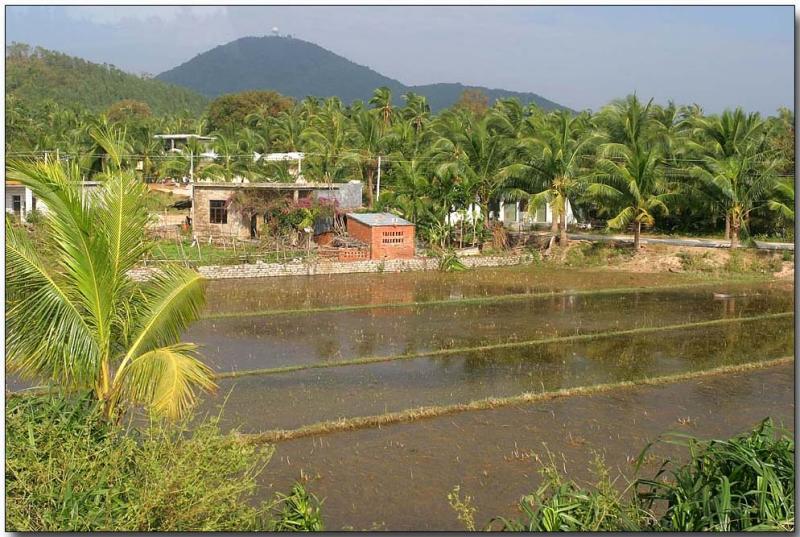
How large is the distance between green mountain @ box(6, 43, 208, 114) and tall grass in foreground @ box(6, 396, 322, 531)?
258 ft

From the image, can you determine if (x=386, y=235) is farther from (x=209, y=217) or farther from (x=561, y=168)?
(x=209, y=217)

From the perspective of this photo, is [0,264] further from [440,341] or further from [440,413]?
[440,341]

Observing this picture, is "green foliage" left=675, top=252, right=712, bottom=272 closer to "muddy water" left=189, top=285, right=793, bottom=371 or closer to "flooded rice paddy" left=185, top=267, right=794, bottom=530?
"flooded rice paddy" left=185, top=267, right=794, bottom=530

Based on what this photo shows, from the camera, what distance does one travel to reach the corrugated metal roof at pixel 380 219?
2517cm

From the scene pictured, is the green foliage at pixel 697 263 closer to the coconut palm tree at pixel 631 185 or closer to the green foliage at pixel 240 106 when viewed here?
the coconut palm tree at pixel 631 185

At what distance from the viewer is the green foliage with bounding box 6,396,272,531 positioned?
5.04 m

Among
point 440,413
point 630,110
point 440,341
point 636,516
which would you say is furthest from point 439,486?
point 630,110

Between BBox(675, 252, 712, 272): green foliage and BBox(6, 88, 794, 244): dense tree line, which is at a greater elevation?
BBox(6, 88, 794, 244): dense tree line

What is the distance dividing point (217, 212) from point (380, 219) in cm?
586

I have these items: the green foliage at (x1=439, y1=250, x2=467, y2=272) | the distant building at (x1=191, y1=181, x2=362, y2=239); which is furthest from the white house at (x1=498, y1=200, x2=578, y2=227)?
the green foliage at (x1=439, y1=250, x2=467, y2=272)

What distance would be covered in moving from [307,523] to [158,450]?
4.27ft

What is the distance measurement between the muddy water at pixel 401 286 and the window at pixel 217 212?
6152 mm

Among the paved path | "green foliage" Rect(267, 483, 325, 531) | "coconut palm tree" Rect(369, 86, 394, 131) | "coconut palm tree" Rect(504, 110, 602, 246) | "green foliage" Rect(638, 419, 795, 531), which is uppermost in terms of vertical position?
"coconut palm tree" Rect(369, 86, 394, 131)

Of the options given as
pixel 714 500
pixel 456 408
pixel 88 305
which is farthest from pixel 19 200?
pixel 714 500
